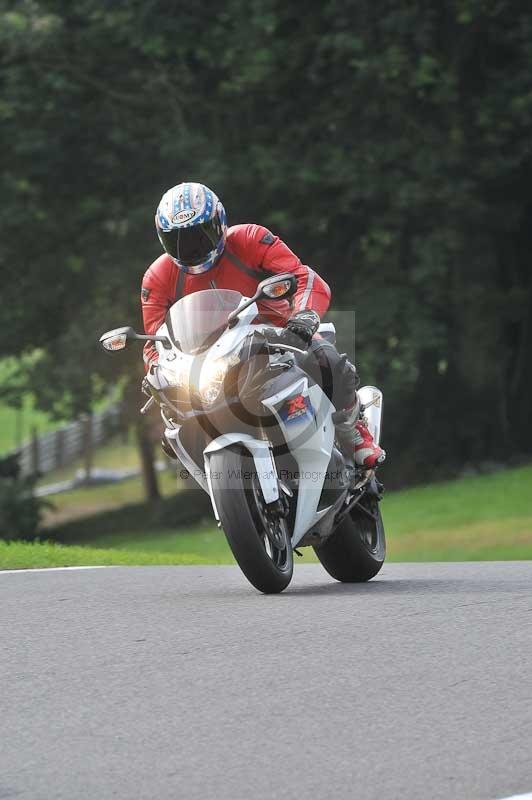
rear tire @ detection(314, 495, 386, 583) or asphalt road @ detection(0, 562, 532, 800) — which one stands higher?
asphalt road @ detection(0, 562, 532, 800)

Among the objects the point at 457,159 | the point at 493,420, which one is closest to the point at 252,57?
the point at 457,159

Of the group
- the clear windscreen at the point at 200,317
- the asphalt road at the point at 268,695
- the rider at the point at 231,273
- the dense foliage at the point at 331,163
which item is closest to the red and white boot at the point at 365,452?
the rider at the point at 231,273

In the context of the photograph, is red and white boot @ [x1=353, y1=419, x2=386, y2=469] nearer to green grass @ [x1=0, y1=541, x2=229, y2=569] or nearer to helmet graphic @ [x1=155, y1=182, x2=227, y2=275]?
helmet graphic @ [x1=155, y1=182, x2=227, y2=275]

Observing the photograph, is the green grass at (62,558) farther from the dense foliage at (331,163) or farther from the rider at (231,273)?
the dense foliage at (331,163)

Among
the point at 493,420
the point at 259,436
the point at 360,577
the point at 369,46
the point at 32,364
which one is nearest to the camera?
the point at 259,436

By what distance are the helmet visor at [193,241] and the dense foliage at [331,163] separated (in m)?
17.5

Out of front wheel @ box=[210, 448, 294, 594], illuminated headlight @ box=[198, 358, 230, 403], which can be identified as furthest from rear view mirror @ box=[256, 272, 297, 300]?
front wheel @ box=[210, 448, 294, 594]

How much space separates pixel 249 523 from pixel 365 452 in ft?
5.48

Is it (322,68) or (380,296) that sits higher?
(322,68)

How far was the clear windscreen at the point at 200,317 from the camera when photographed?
781cm

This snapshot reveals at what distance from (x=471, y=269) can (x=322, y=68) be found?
4292 mm

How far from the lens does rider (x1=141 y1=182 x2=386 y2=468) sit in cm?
796

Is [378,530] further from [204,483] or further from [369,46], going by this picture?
[369,46]

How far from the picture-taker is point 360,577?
8.99 metres
